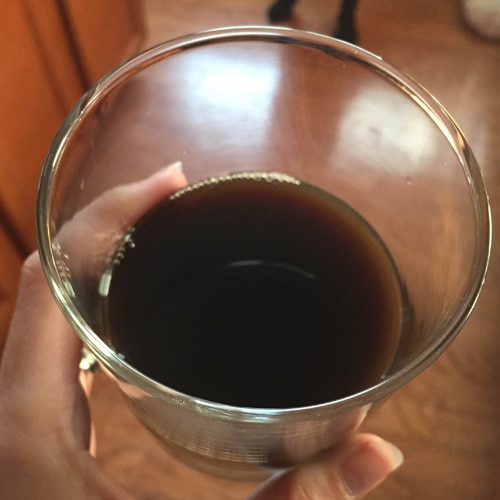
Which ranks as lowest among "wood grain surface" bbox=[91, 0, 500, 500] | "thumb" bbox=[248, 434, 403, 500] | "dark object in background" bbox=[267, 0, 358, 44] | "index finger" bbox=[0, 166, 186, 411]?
"wood grain surface" bbox=[91, 0, 500, 500]

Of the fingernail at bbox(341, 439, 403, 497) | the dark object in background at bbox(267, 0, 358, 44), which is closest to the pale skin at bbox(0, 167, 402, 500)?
the fingernail at bbox(341, 439, 403, 497)

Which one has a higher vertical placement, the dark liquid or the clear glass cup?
the clear glass cup

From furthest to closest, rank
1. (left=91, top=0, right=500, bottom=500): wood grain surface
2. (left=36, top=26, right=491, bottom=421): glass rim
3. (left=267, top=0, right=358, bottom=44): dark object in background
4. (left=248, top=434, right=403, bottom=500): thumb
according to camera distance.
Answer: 1. (left=267, top=0, right=358, bottom=44): dark object in background
2. (left=91, top=0, right=500, bottom=500): wood grain surface
3. (left=248, top=434, right=403, bottom=500): thumb
4. (left=36, top=26, right=491, bottom=421): glass rim

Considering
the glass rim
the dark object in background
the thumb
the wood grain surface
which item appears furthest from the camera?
the dark object in background

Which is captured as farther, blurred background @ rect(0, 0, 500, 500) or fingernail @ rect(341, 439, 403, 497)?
blurred background @ rect(0, 0, 500, 500)

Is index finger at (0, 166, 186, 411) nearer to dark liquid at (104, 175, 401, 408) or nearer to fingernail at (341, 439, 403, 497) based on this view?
dark liquid at (104, 175, 401, 408)

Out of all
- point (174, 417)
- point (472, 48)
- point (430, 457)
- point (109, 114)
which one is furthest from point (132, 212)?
point (472, 48)

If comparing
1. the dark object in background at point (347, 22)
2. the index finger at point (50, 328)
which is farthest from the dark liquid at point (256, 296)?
the dark object in background at point (347, 22)

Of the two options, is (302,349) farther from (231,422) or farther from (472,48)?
(472,48)
